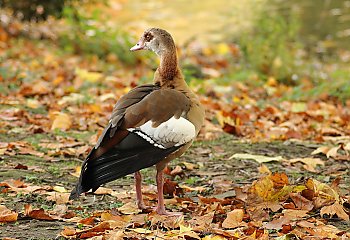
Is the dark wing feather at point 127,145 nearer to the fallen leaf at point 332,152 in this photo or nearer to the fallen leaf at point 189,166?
the fallen leaf at point 189,166

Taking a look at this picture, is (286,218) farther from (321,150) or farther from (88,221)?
(321,150)

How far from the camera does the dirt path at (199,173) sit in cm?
409

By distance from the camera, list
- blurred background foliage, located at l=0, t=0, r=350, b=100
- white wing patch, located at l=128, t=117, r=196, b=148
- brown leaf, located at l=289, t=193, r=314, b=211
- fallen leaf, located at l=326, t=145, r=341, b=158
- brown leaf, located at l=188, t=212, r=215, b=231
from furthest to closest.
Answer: blurred background foliage, located at l=0, t=0, r=350, b=100
fallen leaf, located at l=326, t=145, r=341, b=158
brown leaf, located at l=289, t=193, r=314, b=211
white wing patch, located at l=128, t=117, r=196, b=148
brown leaf, located at l=188, t=212, r=215, b=231

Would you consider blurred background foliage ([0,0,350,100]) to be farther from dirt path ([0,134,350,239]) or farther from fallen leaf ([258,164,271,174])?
fallen leaf ([258,164,271,174])

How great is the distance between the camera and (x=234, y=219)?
3.74 metres

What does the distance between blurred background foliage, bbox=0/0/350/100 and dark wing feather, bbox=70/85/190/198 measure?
4.18m

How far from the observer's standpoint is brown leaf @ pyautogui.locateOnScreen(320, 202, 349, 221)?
3.84 metres

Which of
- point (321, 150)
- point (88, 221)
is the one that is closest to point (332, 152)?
point (321, 150)

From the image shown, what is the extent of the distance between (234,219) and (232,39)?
9.58 metres

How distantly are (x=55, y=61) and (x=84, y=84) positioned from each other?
1429 mm

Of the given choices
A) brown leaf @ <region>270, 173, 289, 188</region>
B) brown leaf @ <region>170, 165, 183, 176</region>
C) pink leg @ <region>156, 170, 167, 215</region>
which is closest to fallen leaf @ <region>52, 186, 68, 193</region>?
pink leg @ <region>156, 170, 167, 215</region>

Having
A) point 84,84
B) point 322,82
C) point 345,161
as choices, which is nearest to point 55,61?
point 84,84

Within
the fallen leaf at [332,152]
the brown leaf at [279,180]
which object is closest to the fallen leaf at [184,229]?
the brown leaf at [279,180]

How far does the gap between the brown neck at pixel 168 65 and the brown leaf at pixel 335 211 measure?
47.9 inches
